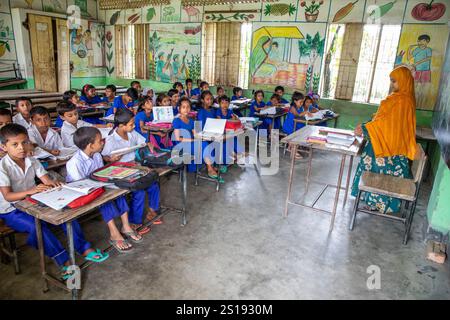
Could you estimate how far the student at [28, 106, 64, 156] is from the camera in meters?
3.35

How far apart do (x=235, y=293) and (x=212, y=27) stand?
7.24m

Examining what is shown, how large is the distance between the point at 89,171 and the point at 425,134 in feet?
16.4

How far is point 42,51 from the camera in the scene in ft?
28.0

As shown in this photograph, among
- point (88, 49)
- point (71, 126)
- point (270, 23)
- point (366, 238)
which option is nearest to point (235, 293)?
point (366, 238)

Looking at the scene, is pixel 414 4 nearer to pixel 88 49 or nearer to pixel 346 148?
pixel 346 148

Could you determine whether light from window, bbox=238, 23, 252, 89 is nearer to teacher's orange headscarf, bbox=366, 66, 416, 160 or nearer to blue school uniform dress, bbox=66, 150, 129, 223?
teacher's orange headscarf, bbox=366, 66, 416, 160

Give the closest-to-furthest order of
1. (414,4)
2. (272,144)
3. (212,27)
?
1. (414,4)
2. (272,144)
3. (212,27)

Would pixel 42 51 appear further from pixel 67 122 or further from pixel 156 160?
pixel 156 160

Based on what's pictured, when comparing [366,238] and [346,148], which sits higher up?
[346,148]

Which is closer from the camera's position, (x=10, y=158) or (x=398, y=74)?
(x=10, y=158)

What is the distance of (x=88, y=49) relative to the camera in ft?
32.5

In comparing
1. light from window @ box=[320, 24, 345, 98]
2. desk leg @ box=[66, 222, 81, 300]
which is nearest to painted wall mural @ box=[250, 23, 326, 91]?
light from window @ box=[320, 24, 345, 98]
